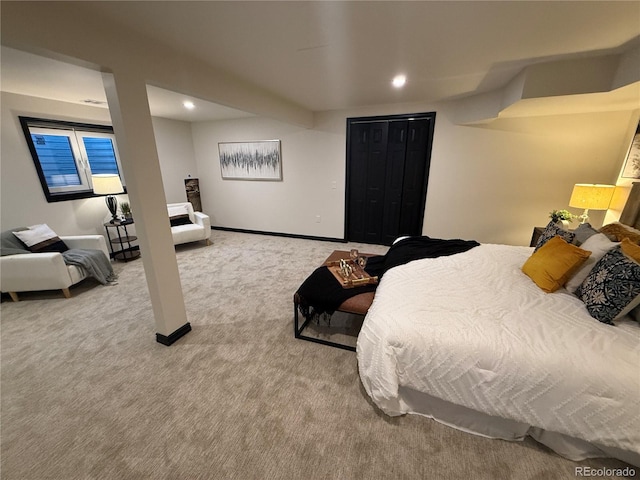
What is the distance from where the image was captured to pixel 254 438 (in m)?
1.41

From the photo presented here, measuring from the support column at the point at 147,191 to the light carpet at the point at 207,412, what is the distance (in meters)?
0.34

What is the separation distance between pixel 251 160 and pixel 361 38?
367cm

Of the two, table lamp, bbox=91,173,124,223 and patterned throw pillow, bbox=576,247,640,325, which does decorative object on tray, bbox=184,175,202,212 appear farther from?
patterned throw pillow, bbox=576,247,640,325

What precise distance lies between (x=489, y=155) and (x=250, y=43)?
3.42 meters

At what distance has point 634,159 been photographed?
2602 mm

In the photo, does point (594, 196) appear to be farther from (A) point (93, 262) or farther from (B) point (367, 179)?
(A) point (93, 262)

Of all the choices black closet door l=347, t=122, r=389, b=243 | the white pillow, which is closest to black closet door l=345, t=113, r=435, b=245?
black closet door l=347, t=122, r=389, b=243

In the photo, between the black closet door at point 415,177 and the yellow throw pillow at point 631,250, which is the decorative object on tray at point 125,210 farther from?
the yellow throw pillow at point 631,250

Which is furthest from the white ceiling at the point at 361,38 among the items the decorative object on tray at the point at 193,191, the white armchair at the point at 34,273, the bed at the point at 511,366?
the decorative object on tray at the point at 193,191

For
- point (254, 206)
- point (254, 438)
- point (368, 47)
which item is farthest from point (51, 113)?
point (254, 438)

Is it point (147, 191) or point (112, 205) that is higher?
point (147, 191)

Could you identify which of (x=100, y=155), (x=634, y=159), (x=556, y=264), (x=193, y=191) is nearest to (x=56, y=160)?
(x=100, y=155)

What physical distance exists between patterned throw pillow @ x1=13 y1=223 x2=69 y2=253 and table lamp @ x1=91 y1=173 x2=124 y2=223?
71 centimetres

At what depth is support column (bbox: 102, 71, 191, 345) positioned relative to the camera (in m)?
1.63
